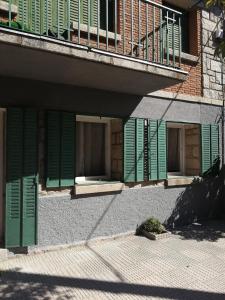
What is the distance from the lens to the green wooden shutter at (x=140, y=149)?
658cm

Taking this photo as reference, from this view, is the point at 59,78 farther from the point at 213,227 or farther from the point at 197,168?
the point at 213,227

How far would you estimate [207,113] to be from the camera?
8.03 metres

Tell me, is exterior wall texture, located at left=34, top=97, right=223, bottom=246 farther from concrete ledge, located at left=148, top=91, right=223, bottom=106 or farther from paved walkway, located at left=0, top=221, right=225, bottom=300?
paved walkway, located at left=0, top=221, right=225, bottom=300

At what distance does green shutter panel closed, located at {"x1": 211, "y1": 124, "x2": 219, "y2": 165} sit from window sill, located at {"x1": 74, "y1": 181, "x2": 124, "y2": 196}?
→ 3104 millimetres

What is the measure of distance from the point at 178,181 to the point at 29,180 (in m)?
3.78

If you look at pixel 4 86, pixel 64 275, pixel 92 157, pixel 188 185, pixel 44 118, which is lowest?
pixel 64 275

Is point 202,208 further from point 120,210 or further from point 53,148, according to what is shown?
point 53,148

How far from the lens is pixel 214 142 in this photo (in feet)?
26.2

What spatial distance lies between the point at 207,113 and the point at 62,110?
172 inches

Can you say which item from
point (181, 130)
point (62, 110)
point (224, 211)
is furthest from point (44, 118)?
point (224, 211)

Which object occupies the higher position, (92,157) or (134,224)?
(92,157)

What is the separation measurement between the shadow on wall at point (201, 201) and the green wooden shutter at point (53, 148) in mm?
3210

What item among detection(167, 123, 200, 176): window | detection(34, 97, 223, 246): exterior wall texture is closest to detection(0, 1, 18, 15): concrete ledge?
detection(34, 97, 223, 246): exterior wall texture

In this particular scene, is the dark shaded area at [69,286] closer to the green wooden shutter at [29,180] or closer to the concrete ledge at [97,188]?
the green wooden shutter at [29,180]
